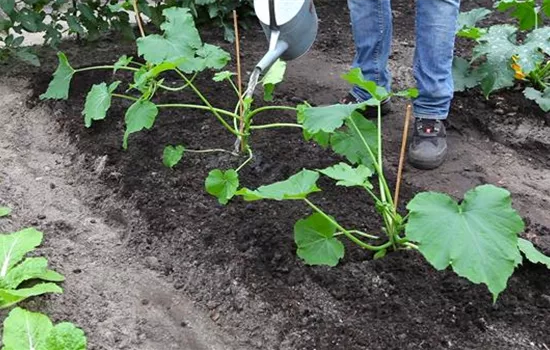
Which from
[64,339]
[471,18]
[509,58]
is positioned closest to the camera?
[64,339]

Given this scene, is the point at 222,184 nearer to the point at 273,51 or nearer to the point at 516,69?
the point at 273,51

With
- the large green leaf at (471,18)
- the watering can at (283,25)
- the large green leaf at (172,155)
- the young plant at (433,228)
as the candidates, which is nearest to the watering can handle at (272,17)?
the watering can at (283,25)

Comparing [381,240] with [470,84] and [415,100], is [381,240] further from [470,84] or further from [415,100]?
[470,84]

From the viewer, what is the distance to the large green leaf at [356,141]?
217 cm

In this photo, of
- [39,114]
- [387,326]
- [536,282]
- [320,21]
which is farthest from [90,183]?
[320,21]

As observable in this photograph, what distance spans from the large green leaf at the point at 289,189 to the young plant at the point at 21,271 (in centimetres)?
58

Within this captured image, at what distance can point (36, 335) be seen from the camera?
1.77 m

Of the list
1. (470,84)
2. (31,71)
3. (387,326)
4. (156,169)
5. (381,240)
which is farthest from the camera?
(31,71)

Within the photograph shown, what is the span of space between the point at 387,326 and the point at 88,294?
0.80 metres

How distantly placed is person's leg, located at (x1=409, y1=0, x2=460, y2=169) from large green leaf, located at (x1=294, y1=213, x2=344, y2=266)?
758 millimetres

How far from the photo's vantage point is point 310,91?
3115 mm

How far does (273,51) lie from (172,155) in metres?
0.50

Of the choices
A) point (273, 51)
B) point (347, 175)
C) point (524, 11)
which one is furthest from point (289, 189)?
point (524, 11)

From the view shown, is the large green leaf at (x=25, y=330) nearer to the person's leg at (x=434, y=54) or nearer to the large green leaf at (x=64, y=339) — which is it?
the large green leaf at (x=64, y=339)
